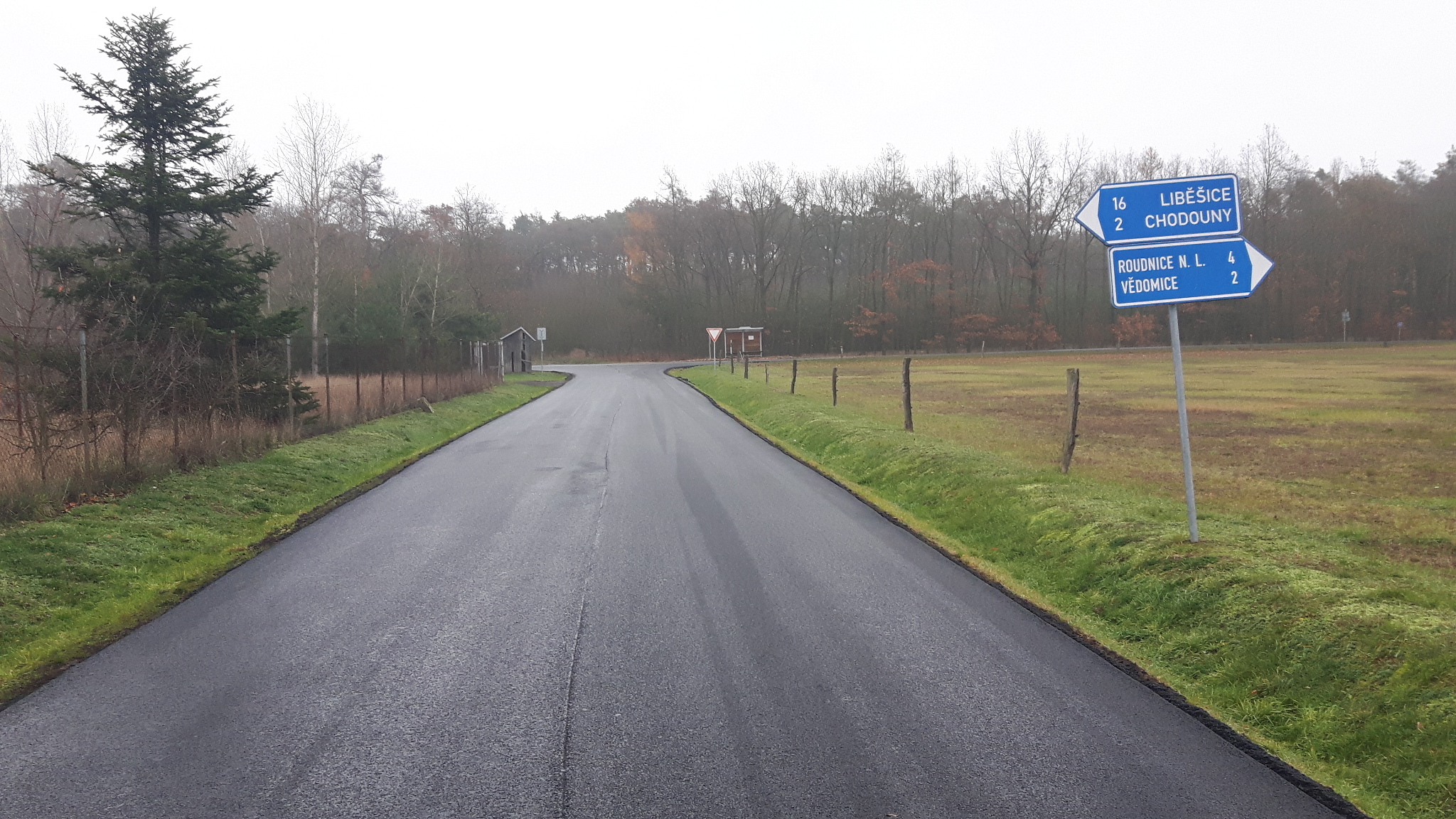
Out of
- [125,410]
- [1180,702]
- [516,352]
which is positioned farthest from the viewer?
[516,352]

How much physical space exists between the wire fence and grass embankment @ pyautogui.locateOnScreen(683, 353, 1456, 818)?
9250mm

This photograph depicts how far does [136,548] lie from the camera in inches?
309

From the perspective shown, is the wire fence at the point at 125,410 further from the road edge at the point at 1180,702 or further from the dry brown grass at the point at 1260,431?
the dry brown grass at the point at 1260,431

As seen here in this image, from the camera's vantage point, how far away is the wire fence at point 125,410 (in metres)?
9.15

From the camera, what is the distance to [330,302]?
42812 mm

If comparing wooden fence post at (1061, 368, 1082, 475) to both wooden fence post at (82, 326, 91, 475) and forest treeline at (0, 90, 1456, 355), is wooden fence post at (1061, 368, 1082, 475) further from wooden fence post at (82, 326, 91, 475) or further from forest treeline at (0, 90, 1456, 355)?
forest treeline at (0, 90, 1456, 355)

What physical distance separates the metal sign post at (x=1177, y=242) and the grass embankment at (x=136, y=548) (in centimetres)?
840

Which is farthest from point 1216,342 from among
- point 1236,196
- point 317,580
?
point 317,580

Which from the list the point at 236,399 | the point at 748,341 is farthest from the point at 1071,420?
the point at 748,341

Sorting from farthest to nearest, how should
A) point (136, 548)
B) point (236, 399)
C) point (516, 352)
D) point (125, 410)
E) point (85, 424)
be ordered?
point (516, 352) < point (236, 399) < point (125, 410) < point (85, 424) < point (136, 548)

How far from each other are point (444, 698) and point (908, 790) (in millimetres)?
2533

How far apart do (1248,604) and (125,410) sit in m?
12.2

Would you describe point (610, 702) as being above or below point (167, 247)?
below

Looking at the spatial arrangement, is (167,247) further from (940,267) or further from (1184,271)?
(940,267)
